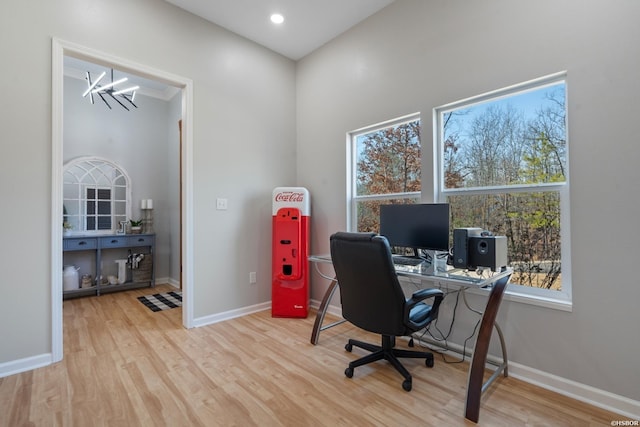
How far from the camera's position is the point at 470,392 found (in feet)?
5.51

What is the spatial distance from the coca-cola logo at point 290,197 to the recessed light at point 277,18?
5.96 feet

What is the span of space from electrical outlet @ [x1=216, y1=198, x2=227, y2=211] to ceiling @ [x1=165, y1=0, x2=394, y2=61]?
6.27 ft

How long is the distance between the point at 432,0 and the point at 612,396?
313cm

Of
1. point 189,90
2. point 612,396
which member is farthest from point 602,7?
point 189,90

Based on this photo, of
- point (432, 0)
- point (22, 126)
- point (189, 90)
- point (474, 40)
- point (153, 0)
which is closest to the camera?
point (22, 126)

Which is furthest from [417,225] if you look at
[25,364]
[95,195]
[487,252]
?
[95,195]

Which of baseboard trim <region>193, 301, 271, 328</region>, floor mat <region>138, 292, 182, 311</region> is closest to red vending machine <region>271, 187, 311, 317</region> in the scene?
baseboard trim <region>193, 301, 271, 328</region>

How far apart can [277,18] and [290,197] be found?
6.16ft

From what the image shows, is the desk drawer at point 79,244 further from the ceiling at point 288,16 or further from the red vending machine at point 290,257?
the ceiling at point 288,16

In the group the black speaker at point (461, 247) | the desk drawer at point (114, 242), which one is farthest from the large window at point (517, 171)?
the desk drawer at point (114, 242)

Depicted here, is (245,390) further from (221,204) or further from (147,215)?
(147,215)

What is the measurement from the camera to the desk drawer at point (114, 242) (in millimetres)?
4195

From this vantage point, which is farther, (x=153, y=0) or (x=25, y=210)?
(x=153, y=0)

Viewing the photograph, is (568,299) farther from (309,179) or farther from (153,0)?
(153,0)
